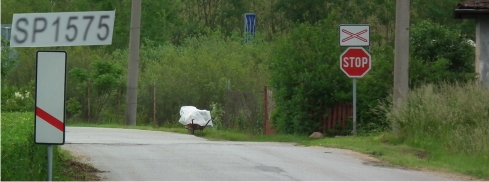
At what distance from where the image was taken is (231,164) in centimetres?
1427

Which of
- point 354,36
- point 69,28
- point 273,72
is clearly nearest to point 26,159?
point 69,28

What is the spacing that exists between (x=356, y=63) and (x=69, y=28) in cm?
1438

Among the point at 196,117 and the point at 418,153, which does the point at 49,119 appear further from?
the point at 196,117

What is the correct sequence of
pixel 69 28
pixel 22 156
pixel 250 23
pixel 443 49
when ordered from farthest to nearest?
pixel 250 23 < pixel 443 49 < pixel 22 156 < pixel 69 28

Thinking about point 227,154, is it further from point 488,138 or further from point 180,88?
point 180,88

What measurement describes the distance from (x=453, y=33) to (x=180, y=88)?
542 inches

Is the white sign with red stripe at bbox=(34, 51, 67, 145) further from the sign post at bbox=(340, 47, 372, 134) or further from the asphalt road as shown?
the sign post at bbox=(340, 47, 372, 134)

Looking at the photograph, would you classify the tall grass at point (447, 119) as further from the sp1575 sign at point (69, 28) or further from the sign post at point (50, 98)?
the sp1575 sign at point (69, 28)

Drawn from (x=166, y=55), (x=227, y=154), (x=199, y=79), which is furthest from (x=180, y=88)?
(x=227, y=154)

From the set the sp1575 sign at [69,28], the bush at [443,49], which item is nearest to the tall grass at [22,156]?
the sp1575 sign at [69,28]

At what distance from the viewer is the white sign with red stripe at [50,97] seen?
8.71 meters

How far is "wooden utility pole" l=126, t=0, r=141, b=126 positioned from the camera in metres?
30.1

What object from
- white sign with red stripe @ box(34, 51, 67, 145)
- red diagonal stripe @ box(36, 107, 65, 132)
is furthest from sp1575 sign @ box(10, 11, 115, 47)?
red diagonal stripe @ box(36, 107, 65, 132)

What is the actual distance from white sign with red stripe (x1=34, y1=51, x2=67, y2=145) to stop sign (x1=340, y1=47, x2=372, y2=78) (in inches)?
519
